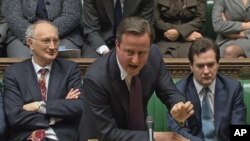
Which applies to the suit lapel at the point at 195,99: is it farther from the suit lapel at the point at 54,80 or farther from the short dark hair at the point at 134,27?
the short dark hair at the point at 134,27

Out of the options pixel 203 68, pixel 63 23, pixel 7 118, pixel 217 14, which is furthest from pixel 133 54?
pixel 217 14

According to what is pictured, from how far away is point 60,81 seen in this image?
330 centimetres

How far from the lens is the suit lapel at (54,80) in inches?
129

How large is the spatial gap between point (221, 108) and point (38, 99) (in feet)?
3.11

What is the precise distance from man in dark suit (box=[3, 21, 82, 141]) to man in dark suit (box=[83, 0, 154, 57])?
539 mm

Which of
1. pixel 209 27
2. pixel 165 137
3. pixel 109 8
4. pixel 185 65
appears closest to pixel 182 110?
pixel 165 137

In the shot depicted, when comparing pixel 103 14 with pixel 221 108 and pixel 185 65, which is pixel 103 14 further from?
pixel 221 108

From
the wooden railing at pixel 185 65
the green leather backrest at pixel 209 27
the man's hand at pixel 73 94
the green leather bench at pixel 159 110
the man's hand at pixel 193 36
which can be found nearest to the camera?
the man's hand at pixel 73 94

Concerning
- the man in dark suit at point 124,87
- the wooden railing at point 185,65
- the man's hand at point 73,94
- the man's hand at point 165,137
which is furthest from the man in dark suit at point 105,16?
the man's hand at point 165,137

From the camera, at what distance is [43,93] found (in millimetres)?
3295

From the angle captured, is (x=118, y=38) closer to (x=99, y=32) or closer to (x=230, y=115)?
(x=230, y=115)

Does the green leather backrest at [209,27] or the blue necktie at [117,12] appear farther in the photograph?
the green leather backrest at [209,27]

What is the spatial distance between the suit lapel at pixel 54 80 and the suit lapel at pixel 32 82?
0.06 metres

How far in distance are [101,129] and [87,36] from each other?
148cm
